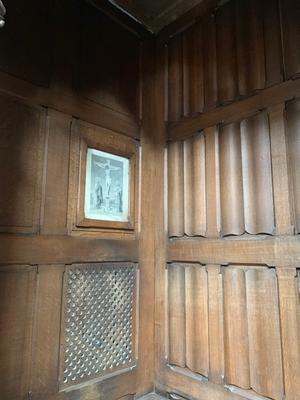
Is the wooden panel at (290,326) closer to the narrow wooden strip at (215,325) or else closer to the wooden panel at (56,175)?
the narrow wooden strip at (215,325)

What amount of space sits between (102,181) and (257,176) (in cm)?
79

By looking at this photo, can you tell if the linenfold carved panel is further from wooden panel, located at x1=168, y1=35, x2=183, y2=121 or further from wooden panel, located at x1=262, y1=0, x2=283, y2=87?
wooden panel, located at x1=262, y1=0, x2=283, y2=87

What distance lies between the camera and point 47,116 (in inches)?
58.8

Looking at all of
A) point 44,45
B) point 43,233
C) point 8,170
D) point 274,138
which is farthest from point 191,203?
point 44,45

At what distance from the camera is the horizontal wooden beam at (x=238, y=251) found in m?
1.33

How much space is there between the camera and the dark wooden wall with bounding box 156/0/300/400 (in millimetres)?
1361

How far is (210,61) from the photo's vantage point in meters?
1.78

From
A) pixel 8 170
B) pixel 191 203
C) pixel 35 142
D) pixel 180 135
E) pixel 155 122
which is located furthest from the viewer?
pixel 155 122

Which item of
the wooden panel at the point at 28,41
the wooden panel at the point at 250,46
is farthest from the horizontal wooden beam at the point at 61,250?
the wooden panel at the point at 250,46

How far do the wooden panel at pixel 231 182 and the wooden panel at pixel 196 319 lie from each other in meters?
0.29

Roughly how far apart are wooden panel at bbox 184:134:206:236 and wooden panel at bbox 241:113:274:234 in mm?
251

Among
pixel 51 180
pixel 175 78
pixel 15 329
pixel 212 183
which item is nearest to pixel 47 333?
pixel 15 329

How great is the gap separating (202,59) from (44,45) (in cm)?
87

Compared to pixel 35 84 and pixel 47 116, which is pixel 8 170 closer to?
pixel 47 116
